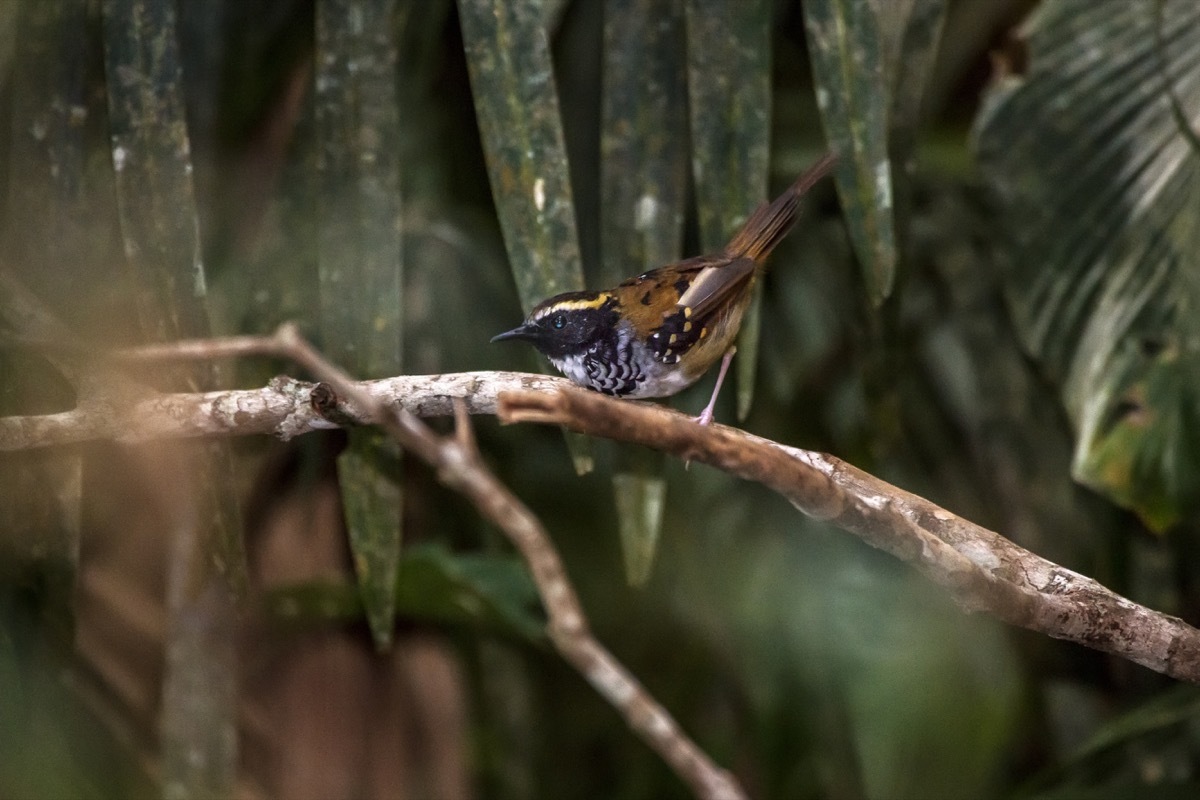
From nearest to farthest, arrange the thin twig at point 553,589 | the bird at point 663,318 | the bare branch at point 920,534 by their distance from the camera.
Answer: the thin twig at point 553,589 < the bare branch at point 920,534 < the bird at point 663,318

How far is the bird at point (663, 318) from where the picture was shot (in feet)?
9.30

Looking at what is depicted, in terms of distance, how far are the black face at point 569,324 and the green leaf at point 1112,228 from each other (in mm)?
1215

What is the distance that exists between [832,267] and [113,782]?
2.67 meters

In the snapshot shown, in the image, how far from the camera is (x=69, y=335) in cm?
214

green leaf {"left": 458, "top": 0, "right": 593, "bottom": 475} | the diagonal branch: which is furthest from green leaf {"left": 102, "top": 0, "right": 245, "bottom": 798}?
green leaf {"left": 458, "top": 0, "right": 593, "bottom": 475}

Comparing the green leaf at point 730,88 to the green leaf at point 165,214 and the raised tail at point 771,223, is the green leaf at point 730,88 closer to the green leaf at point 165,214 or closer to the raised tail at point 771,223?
the raised tail at point 771,223

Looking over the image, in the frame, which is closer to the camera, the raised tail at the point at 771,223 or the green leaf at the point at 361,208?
the green leaf at the point at 361,208

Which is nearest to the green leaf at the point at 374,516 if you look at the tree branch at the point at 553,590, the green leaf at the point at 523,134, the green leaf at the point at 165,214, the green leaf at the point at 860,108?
the green leaf at the point at 165,214

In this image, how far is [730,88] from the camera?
2555 mm

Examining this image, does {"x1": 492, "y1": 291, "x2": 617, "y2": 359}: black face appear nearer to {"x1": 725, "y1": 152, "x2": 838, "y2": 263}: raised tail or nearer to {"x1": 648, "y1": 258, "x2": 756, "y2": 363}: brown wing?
{"x1": 648, "y1": 258, "x2": 756, "y2": 363}: brown wing

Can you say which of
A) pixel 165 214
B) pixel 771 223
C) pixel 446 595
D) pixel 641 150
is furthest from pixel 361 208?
pixel 446 595

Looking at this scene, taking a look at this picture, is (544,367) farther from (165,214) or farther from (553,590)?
(553,590)

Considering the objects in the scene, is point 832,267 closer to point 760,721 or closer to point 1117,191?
point 1117,191

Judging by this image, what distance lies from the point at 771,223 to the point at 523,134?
794 millimetres
